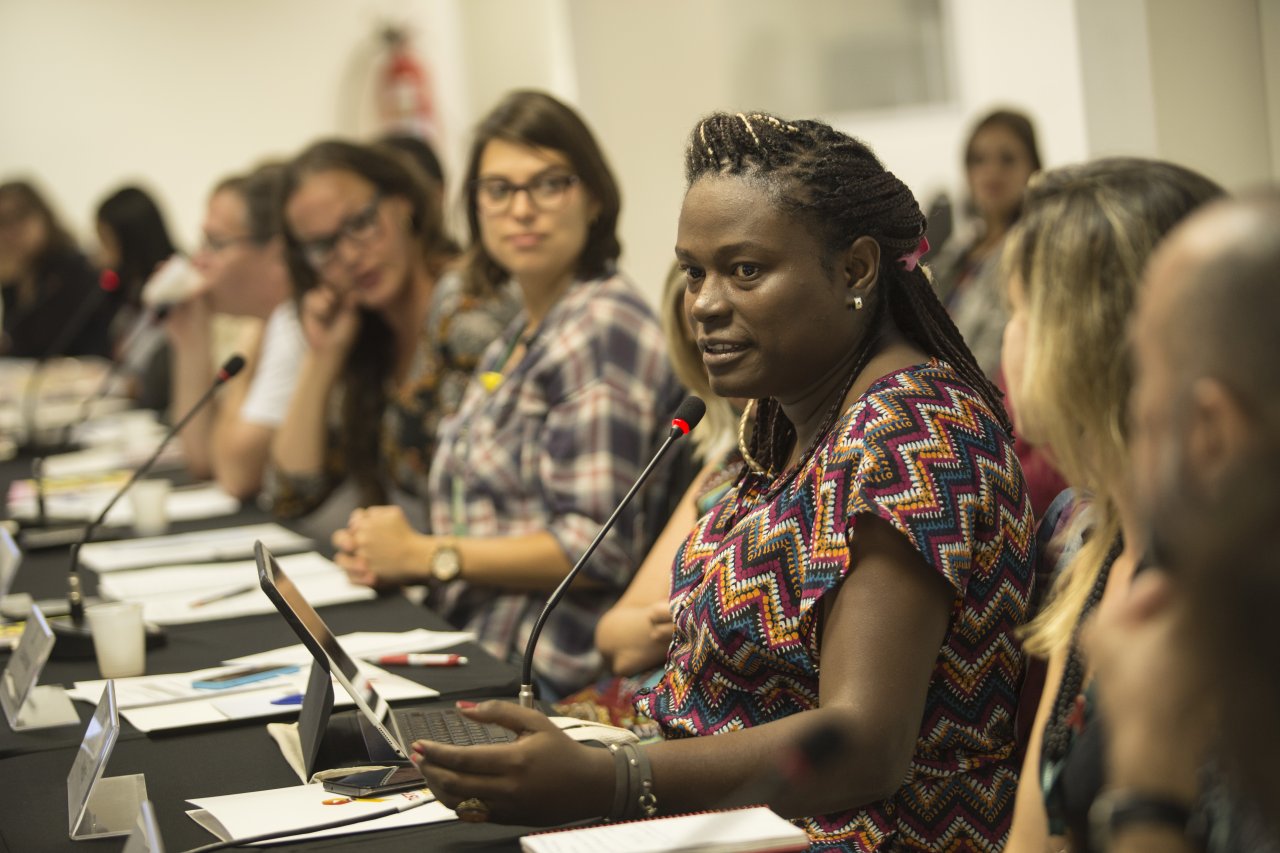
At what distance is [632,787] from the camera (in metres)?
1.24

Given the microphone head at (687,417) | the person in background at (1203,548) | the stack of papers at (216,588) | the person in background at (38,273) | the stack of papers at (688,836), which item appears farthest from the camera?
the person in background at (38,273)

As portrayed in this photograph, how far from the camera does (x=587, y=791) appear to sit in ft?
3.98

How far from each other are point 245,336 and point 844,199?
2.88 m

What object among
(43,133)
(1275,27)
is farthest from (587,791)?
(43,133)

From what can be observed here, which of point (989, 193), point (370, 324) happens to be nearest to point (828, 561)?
point (370, 324)

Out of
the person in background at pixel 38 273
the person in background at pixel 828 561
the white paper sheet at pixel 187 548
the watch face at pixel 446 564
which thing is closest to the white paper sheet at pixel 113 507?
the white paper sheet at pixel 187 548

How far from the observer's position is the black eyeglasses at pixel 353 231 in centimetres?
312

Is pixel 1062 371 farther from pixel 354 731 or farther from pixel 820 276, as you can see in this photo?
pixel 354 731

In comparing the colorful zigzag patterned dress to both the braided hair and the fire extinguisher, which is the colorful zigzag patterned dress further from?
the fire extinguisher

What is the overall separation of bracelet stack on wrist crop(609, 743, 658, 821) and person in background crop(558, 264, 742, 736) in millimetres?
674

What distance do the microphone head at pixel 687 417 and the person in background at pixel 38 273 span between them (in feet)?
18.8

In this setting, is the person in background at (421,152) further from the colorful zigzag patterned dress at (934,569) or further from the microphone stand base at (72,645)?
the colorful zigzag patterned dress at (934,569)

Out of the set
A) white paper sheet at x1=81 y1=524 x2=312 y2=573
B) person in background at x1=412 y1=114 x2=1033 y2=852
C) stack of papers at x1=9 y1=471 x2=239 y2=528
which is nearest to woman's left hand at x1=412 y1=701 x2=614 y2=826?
person in background at x1=412 y1=114 x2=1033 y2=852

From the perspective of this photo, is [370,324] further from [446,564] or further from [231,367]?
[446,564]
